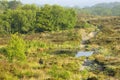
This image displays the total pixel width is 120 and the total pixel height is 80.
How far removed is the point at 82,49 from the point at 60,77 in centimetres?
2777

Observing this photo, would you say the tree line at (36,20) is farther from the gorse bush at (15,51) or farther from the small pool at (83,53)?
the gorse bush at (15,51)

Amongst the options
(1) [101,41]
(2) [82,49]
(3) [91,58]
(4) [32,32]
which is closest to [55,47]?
(2) [82,49]

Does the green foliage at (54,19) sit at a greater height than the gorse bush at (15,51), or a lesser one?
lesser

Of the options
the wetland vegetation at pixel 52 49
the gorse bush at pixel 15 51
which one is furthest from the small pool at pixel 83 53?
the gorse bush at pixel 15 51

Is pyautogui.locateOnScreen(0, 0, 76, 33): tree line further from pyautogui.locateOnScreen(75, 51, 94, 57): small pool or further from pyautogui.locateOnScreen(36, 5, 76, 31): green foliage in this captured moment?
pyautogui.locateOnScreen(75, 51, 94, 57): small pool

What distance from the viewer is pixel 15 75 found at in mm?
26812

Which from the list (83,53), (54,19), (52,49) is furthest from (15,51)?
(54,19)

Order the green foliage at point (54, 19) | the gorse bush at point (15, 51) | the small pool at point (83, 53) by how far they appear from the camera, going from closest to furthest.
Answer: the gorse bush at point (15, 51), the small pool at point (83, 53), the green foliage at point (54, 19)

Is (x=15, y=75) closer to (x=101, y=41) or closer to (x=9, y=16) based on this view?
(x=101, y=41)

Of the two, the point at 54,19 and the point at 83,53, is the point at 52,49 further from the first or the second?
the point at 54,19

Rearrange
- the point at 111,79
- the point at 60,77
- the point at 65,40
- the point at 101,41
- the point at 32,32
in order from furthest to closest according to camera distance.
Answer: the point at 32,32
the point at 65,40
the point at 101,41
the point at 111,79
the point at 60,77

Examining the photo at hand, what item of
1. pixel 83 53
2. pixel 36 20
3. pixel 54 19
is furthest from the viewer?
pixel 54 19

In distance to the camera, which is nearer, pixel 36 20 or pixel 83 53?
pixel 83 53

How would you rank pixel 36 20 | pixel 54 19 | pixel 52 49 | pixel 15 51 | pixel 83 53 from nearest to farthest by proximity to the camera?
pixel 15 51
pixel 83 53
pixel 52 49
pixel 36 20
pixel 54 19
